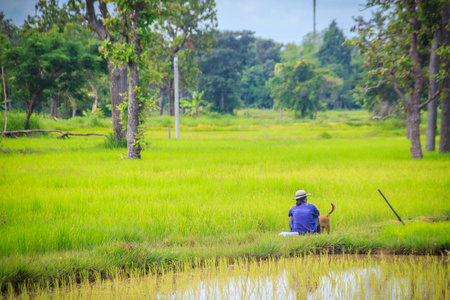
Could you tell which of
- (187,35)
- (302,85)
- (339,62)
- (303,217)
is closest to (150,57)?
(187,35)

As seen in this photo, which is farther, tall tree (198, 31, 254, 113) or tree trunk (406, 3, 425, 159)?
tall tree (198, 31, 254, 113)

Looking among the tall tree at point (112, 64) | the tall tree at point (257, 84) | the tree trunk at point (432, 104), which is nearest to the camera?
the tree trunk at point (432, 104)

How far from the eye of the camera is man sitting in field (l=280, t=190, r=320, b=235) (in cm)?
501

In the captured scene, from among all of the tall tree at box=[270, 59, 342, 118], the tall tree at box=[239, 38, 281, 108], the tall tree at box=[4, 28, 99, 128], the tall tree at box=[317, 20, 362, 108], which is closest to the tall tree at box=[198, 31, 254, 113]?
the tall tree at box=[270, 59, 342, 118]

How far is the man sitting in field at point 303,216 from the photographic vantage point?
16.4 feet

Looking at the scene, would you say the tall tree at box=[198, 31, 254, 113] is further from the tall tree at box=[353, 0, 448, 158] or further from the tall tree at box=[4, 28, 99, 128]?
the tall tree at box=[353, 0, 448, 158]

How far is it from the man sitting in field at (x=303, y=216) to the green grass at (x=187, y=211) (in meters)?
0.20

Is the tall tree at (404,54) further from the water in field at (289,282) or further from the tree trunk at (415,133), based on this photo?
the water in field at (289,282)

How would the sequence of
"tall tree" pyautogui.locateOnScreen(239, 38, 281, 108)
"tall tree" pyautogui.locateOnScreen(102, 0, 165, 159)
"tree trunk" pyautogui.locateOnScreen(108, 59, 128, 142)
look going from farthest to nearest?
"tall tree" pyautogui.locateOnScreen(239, 38, 281, 108), "tree trunk" pyautogui.locateOnScreen(108, 59, 128, 142), "tall tree" pyautogui.locateOnScreen(102, 0, 165, 159)

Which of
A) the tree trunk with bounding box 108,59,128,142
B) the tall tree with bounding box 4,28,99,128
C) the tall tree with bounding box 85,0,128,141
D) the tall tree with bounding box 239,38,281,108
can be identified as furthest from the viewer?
the tall tree with bounding box 239,38,281,108

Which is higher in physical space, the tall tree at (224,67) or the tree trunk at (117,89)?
the tall tree at (224,67)

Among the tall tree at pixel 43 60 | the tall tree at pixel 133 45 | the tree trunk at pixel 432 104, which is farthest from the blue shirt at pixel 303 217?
the tall tree at pixel 43 60

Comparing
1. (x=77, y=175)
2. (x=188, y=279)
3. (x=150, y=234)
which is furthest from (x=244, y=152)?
(x=188, y=279)

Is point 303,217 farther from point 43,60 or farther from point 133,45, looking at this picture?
point 43,60
